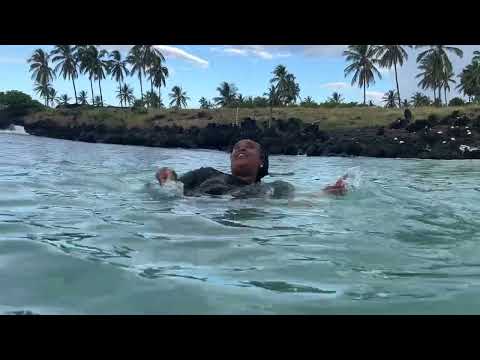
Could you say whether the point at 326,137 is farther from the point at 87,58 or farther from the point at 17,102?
the point at 87,58

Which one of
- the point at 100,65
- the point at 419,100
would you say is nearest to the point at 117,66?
→ the point at 100,65

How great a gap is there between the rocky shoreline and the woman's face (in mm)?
19063

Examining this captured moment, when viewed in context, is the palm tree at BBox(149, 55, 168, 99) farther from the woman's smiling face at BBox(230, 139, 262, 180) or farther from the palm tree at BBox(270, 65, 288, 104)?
the woman's smiling face at BBox(230, 139, 262, 180)

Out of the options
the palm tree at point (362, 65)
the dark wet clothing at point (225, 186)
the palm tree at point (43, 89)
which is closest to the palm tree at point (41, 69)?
the palm tree at point (43, 89)

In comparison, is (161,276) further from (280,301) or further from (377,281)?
(377,281)

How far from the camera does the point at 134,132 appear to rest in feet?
114

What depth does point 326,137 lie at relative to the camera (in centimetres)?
2889

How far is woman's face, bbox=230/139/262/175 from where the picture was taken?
726 cm

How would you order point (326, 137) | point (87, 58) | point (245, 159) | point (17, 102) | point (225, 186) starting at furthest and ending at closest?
point (87, 58) → point (17, 102) → point (326, 137) → point (245, 159) → point (225, 186)

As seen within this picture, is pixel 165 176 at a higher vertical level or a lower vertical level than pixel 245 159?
lower

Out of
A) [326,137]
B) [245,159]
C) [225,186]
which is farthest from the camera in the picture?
[326,137]

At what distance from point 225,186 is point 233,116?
28.6m

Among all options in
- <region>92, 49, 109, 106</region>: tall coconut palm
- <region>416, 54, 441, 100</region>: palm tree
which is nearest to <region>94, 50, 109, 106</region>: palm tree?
<region>92, 49, 109, 106</region>: tall coconut palm
